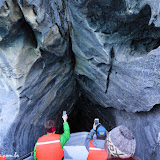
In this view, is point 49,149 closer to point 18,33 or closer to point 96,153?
point 96,153

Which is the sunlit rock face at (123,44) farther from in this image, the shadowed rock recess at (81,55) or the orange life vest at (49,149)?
the orange life vest at (49,149)

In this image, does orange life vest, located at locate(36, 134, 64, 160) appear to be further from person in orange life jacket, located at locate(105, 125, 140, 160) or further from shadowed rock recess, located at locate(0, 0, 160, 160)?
person in orange life jacket, located at locate(105, 125, 140, 160)

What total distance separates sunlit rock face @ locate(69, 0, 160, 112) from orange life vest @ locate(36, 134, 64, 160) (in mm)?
1575

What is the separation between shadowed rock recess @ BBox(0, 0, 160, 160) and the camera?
2.03m

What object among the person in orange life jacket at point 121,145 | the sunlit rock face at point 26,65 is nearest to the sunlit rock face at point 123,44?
the sunlit rock face at point 26,65

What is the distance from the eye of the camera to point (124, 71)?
97.8 inches

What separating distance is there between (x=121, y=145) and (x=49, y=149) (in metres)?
1.28

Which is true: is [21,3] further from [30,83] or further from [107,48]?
[107,48]

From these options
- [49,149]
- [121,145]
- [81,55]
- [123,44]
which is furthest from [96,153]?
[81,55]

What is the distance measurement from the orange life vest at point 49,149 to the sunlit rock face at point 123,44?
5.17ft

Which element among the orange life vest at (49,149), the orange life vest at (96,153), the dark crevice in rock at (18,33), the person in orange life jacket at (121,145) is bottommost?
the orange life vest at (49,149)

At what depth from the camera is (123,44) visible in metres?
2.45

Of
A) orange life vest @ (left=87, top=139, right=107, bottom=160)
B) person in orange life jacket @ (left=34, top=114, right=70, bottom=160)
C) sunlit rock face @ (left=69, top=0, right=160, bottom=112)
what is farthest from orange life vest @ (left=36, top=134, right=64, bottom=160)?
sunlit rock face @ (left=69, top=0, right=160, bottom=112)

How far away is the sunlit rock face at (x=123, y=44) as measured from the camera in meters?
2.02
